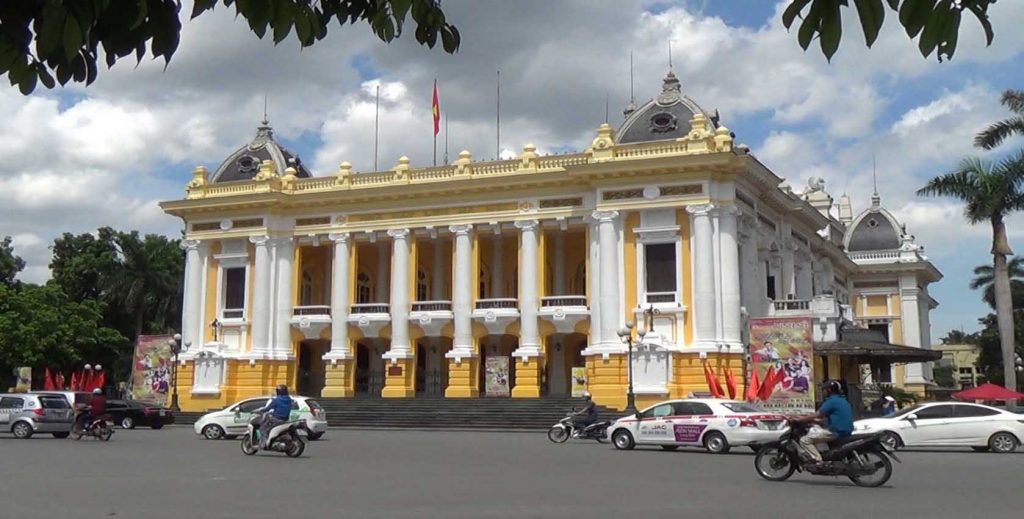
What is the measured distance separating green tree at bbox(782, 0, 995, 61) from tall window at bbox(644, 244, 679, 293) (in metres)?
34.5

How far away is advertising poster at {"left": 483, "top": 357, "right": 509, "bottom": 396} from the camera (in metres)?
39.3

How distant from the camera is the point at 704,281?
3669cm

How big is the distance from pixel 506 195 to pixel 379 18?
36.3 metres

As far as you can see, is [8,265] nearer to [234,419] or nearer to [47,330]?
[47,330]

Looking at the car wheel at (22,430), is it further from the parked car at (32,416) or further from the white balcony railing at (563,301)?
the white balcony railing at (563,301)

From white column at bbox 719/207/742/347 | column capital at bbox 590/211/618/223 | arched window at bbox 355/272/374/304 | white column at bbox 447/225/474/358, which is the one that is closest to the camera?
white column at bbox 719/207/742/347

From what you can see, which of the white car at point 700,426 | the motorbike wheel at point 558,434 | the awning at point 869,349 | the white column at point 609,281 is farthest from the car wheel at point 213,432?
the awning at point 869,349

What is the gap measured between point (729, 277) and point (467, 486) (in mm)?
25471

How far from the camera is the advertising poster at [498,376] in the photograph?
39.3 metres

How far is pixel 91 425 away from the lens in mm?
25906

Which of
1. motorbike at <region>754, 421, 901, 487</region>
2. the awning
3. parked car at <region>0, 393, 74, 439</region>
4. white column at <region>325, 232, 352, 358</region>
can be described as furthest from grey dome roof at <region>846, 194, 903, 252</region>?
motorbike at <region>754, 421, 901, 487</region>

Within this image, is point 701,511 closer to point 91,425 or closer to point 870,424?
point 870,424

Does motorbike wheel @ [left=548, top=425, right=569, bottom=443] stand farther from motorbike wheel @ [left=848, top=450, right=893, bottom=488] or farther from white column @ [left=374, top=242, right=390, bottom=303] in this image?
white column @ [left=374, top=242, right=390, bottom=303]

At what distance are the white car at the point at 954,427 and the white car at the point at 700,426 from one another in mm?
2516
